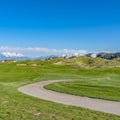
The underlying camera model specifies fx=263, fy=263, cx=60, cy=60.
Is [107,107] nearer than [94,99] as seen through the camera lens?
Yes

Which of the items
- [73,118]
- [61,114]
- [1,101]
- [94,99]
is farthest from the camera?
[94,99]

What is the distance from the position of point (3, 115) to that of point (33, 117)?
6.61 feet

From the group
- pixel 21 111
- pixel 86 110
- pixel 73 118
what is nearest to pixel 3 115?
pixel 21 111

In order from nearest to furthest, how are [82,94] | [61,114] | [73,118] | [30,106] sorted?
1. [73,118]
2. [61,114]
3. [30,106]
4. [82,94]

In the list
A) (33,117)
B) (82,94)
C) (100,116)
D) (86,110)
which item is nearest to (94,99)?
(82,94)

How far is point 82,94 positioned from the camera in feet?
90.6

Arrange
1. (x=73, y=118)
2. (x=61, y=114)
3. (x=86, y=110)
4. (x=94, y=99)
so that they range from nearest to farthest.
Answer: (x=73, y=118) → (x=61, y=114) → (x=86, y=110) → (x=94, y=99)

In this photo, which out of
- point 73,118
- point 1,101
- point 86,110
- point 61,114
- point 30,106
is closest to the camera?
point 73,118

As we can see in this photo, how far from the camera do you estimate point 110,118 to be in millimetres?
16344

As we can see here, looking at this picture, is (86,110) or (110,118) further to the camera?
(86,110)

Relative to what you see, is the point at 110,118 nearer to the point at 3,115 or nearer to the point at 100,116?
the point at 100,116

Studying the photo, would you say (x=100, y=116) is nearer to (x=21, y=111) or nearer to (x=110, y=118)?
(x=110, y=118)

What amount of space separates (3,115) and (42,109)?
10.2ft

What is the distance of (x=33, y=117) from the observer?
16.5 metres
